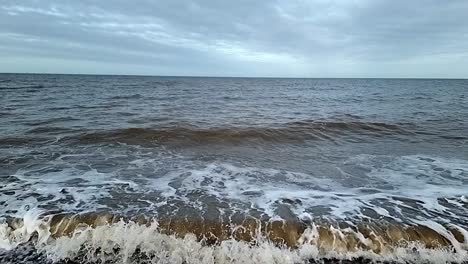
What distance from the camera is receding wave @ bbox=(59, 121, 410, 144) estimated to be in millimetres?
12109

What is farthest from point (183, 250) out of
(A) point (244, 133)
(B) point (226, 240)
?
(A) point (244, 133)

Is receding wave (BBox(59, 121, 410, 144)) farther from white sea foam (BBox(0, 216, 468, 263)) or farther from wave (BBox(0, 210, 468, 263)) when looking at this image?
white sea foam (BBox(0, 216, 468, 263))

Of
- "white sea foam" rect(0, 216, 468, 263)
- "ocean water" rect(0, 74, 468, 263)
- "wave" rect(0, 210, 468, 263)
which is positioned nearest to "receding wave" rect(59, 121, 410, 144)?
"ocean water" rect(0, 74, 468, 263)

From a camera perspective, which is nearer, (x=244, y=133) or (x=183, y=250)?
(x=183, y=250)

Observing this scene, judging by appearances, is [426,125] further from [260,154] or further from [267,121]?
[260,154]

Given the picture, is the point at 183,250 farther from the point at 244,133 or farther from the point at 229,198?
the point at 244,133

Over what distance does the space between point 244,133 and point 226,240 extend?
8.70m

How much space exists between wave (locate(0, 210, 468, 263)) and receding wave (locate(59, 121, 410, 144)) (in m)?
6.77

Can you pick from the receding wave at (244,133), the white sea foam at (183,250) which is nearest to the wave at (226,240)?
the white sea foam at (183,250)

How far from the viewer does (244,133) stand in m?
13.3

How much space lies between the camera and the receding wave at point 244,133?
477 inches

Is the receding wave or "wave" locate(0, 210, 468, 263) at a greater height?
"wave" locate(0, 210, 468, 263)

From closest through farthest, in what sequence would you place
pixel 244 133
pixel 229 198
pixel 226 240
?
pixel 226 240 < pixel 229 198 < pixel 244 133

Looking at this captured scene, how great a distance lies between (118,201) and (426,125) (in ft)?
52.3
